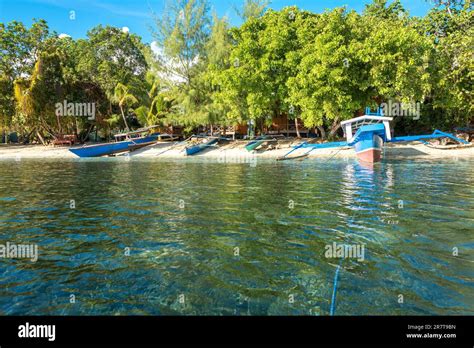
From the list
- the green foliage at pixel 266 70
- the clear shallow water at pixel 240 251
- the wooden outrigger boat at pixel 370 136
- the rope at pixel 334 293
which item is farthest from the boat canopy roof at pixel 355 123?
the rope at pixel 334 293

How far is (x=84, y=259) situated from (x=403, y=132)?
38.9 metres

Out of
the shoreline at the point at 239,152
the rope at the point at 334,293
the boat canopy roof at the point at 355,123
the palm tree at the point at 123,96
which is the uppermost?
the palm tree at the point at 123,96

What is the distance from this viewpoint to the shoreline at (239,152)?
28147 millimetres

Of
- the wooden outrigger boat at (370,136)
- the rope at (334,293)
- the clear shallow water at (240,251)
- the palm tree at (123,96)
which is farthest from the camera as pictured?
the palm tree at (123,96)

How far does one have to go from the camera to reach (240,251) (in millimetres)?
6707

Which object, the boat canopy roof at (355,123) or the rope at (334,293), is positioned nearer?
the rope at (334,293)

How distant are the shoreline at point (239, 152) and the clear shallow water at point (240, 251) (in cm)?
1642

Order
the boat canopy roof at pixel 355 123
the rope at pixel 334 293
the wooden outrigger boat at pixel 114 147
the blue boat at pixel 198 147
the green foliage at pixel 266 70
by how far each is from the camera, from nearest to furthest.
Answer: the rope at pixel 334 293
the boat canopy roof at pixel 355 123
the green foliage at pixel 266 70
the wooden outrigger boat at pixel 114 147
the blue boat at pixel 198 147

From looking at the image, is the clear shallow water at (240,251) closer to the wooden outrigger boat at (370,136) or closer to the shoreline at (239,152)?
the wooden outrigger boat at (370,136)

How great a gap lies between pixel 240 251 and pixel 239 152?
89.2 ft

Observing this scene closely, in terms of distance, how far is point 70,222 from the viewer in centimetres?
902

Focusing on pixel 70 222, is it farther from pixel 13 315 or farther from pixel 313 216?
pixel 313 216

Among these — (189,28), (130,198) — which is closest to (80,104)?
(189,28)
